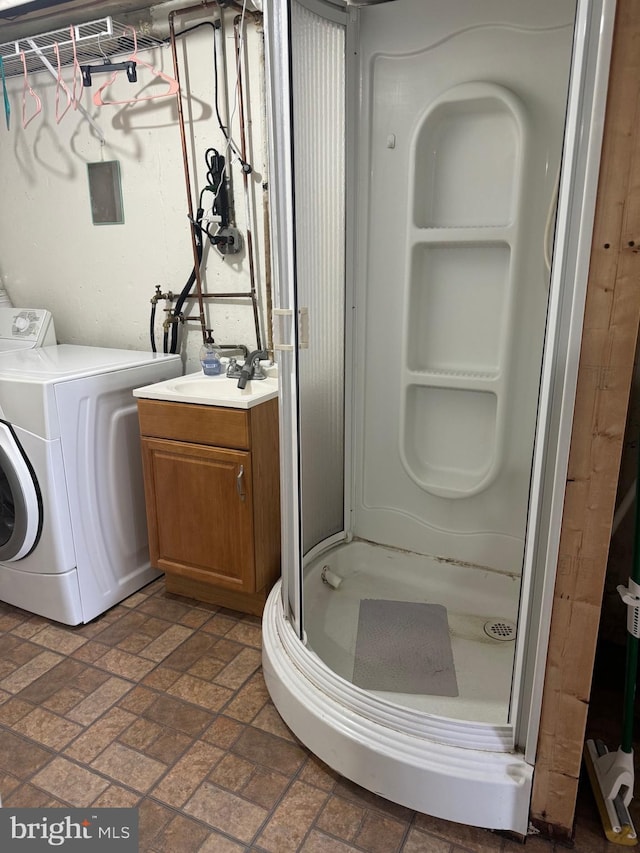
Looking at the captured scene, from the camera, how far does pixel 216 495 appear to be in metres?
2.05

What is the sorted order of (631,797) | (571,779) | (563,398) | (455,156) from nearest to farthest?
(563,398) → (571,779) → (631,797) → (455,156)

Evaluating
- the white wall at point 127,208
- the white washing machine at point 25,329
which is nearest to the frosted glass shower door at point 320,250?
the white wall at point 127,208

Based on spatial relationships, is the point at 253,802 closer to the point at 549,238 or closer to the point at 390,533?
the point at 390,533

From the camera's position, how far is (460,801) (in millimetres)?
1299

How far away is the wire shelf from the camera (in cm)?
221

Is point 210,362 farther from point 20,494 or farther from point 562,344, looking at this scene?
point 562,344

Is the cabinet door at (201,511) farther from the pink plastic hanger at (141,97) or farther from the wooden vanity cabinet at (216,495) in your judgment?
the pink plastic hanger at (141,97)

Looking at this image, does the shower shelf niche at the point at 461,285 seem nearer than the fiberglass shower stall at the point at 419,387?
No

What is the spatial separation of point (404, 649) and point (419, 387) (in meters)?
0.93

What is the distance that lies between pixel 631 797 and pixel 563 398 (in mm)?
1050

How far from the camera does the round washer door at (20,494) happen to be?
6.52 ft

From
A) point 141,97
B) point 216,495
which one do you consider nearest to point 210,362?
point 216,495

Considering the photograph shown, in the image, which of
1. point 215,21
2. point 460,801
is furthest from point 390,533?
point 215,21

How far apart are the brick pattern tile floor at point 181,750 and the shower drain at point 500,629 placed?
1.86ft
